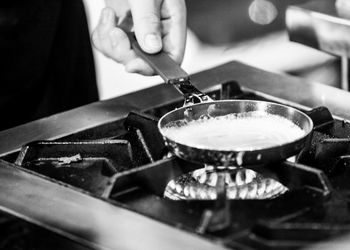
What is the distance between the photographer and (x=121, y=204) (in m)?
1.10

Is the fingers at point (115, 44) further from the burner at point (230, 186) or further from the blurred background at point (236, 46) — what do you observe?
the blurred background at point (236, 46)

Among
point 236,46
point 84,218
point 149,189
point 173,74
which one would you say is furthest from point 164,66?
point 236,46

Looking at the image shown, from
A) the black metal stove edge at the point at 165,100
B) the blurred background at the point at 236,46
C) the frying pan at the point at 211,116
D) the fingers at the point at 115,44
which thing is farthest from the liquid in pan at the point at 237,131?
the blurred background at the point at 236,46

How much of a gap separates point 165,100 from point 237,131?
0.32 meters

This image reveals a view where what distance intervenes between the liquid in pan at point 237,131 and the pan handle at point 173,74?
72mm

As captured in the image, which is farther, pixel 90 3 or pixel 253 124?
pixel 90 3

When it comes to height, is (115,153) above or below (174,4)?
below

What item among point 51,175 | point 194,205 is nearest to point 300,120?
point 194,205

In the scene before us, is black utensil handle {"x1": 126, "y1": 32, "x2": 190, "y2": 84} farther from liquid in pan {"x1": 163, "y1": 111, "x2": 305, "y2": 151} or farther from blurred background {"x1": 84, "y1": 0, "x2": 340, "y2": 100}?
blurred background {"x1": 84, "y1": 0, "x2": 340, "y2": 100}

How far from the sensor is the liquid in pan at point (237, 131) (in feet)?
4.24

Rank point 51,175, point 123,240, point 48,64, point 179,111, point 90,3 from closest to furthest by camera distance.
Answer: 1. point 123,240
2. point 51,175
3. point 179,111
4. point 48,64
5. point 90,3

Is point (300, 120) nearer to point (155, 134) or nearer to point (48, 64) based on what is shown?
point (155, 134)

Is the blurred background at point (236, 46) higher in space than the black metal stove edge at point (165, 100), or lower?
lower

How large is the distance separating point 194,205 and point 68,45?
48.0 inches
